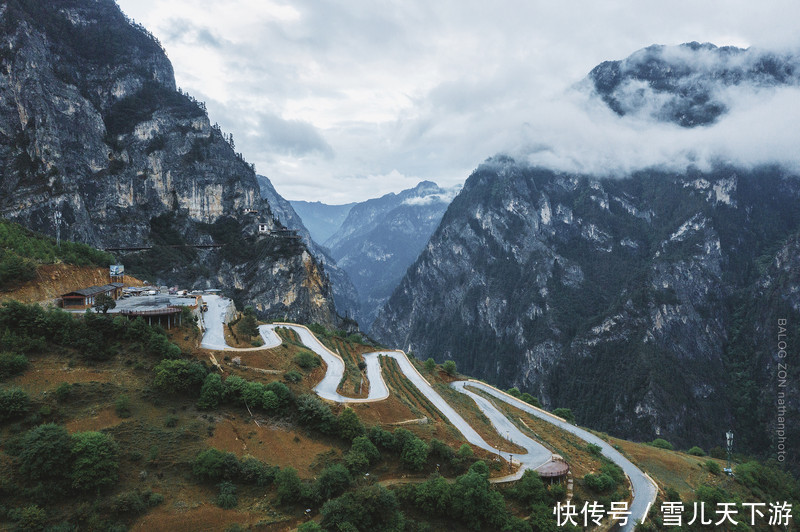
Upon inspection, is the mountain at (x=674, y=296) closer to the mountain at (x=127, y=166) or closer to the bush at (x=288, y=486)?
the mountain at (x=127, y=166)

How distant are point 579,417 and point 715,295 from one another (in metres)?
66.9

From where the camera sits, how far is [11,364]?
26047mm

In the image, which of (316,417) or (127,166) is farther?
(127,166)

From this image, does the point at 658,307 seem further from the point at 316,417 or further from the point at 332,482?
the point at 332,482

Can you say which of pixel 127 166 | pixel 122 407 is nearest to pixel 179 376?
pixel 122 407

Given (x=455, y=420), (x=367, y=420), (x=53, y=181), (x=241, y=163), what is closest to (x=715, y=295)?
(x=455, y=420)

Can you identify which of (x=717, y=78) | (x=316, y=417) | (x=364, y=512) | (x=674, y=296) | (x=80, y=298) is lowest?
(x=364, y=512)

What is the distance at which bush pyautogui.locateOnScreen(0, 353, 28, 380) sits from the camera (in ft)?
84.3

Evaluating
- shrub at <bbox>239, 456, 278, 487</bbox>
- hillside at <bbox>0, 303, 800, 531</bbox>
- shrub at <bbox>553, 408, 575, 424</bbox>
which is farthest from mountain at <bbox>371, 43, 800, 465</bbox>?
shrub at <bbox>239, 456, 278, 487</bbox>

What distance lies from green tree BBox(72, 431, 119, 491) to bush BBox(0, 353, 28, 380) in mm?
8338

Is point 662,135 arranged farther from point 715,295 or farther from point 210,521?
point 210,521

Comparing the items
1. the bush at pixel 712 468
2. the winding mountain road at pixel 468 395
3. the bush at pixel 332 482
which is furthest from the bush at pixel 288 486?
the bush at pixel 712 468

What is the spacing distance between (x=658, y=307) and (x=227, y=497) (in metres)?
151

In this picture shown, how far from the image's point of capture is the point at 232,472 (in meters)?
24.1
